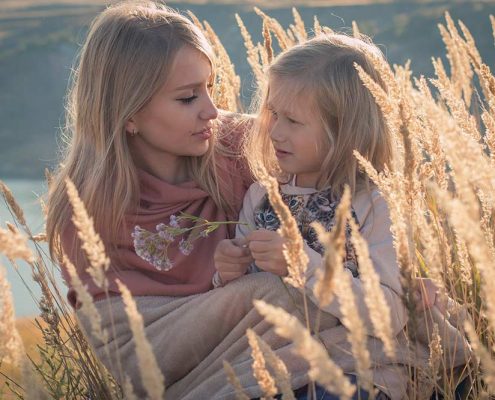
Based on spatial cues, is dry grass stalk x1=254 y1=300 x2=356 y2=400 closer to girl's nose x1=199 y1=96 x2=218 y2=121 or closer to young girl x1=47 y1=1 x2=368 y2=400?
young girl x1=47 y1=1 x2=368 y2=400

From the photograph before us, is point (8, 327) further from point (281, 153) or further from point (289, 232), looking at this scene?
point (281, 153)

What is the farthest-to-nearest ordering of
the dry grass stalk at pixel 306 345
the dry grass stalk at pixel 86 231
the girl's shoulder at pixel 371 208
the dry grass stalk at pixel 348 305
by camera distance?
the girl's shoulder at pixel 371 208
the dry grass stalk at pixel 86 231
the dry grass stalk at pixel 348 305
the dry grass stalk at pixel 306 345

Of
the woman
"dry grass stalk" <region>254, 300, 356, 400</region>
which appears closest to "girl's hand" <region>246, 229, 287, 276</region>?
the woman

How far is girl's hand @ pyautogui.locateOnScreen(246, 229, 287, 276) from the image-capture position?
6.75 feet

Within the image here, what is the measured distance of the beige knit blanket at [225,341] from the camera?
218cm

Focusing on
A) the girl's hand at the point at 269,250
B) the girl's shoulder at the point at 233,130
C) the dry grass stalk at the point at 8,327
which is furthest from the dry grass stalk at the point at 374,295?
the girl's shoulder at the point at 233,130

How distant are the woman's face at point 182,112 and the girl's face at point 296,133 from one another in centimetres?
27

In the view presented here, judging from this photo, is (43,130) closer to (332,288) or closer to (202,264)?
(202,264)

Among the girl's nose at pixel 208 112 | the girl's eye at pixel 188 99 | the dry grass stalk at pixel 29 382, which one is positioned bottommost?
the dry grass stalk at pixel 29 382

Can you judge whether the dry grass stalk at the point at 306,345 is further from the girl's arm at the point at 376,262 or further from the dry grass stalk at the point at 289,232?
the girl's arm at the point at 376,262

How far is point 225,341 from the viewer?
2309mm

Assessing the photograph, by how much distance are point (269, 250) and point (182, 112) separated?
2.39ft

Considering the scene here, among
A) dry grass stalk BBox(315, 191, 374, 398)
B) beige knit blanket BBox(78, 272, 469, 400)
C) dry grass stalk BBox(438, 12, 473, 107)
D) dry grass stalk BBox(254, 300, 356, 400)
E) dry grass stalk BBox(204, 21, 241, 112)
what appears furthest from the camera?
dry grass stalk BBox(438, 12, 473, 107)

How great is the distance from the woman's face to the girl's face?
0.27 m
